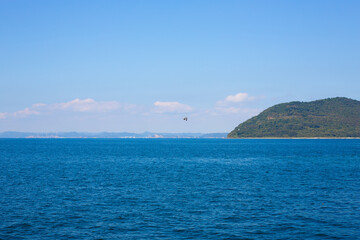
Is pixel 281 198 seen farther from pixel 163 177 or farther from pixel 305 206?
pixel 163 177

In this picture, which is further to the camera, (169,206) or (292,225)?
(169,206)

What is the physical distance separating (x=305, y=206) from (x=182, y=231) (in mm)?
17986

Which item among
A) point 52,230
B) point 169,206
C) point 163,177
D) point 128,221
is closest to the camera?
point 52,230

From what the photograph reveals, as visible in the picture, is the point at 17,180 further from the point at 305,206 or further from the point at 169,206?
the point at 305,206

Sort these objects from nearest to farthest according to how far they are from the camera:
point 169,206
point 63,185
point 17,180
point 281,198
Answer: point 169,206 → point 281,198 → point 63,185 → point 17,180

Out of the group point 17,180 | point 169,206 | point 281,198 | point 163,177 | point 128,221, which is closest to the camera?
point 128,221

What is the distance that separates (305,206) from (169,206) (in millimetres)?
16563

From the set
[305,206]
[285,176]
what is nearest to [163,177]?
[285,176]

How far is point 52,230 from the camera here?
108 ft

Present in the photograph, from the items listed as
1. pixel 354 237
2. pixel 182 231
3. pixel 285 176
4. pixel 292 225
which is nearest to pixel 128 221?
pixel 182 231

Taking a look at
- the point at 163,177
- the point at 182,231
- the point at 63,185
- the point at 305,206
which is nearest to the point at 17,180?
the point at 63,185

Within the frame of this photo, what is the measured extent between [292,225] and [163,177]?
127 ft

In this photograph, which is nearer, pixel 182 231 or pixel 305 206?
pixel 182 231

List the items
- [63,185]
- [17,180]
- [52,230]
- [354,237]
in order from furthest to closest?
[17,180] → [63,185] → [52,230] → [354,237]
